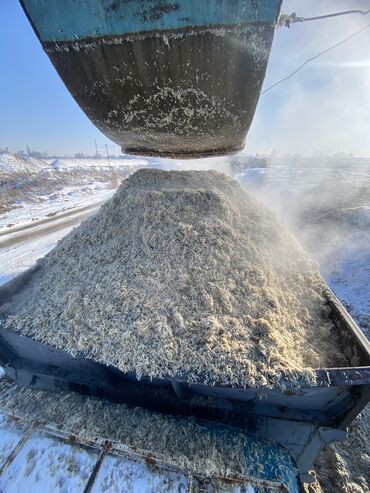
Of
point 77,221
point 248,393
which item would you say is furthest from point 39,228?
point 248,393

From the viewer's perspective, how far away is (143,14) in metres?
1.50

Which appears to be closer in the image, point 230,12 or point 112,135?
point 230,12

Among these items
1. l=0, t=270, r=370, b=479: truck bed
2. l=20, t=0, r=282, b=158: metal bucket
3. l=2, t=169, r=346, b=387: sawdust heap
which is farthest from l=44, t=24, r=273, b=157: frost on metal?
l=0, t=270, r=370, b=479: truck bed

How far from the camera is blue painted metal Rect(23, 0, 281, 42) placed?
1479 millimetres

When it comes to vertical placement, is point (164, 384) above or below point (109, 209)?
below

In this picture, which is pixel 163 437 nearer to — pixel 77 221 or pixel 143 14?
pixel 143 14

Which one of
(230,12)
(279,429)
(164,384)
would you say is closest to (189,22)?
(230,12)

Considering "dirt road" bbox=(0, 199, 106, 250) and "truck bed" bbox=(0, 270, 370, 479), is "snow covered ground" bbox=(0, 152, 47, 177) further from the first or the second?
"truck bed" bbox=(0, 270, 370, 479)

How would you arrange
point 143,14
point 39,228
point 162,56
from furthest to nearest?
point 39,228 → point 162,56 → point 143,14

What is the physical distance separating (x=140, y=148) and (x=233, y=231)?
1.13m

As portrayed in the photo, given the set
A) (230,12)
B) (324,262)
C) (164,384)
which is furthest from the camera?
(324,262)

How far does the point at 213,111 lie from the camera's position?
192 centimetres

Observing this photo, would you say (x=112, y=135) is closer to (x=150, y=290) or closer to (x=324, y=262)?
(x=150, y=290)

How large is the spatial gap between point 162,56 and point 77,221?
487 inches
